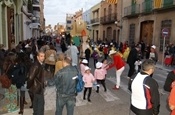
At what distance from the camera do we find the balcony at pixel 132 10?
27.6 metres

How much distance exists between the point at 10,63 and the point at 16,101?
110 centimetres

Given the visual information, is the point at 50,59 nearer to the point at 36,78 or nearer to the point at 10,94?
the point at 10,94

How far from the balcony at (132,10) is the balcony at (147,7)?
1298 mm

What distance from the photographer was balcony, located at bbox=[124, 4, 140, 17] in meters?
27.6

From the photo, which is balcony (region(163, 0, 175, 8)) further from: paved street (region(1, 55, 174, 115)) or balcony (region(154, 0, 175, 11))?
paved street (region(1, 55, 174, 115))

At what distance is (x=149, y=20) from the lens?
25250 millimetres

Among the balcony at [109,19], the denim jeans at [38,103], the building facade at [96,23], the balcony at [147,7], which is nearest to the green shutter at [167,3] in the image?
the balcony at [147,7]

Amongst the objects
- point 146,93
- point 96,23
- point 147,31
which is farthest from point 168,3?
point 96,23

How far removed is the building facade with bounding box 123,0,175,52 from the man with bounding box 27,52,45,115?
1722 cm

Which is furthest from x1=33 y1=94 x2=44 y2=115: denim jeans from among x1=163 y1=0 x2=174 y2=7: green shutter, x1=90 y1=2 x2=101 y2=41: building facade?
x1=90 y1=2 x2=101 y2=41: building facade

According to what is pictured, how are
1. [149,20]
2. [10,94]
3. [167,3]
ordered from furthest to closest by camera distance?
[149,20], [167,3], [10,94]

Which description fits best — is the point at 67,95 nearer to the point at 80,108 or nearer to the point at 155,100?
the point at 155,100

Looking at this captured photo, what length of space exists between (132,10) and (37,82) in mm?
25121

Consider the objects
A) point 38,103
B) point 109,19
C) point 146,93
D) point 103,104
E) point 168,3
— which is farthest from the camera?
point 109,19
